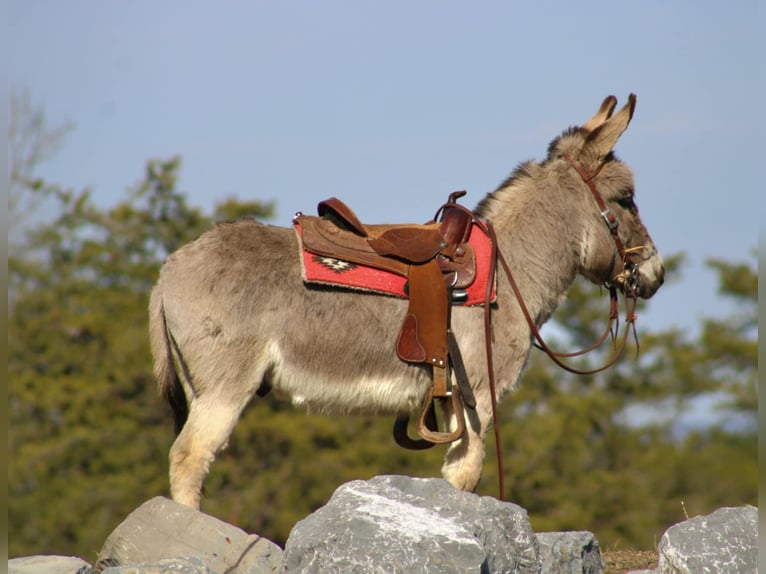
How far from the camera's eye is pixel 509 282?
6.83m

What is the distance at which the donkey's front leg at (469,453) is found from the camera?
21.3ft

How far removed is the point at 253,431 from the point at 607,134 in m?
15.3

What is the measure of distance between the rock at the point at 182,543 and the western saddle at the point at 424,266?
1.26m

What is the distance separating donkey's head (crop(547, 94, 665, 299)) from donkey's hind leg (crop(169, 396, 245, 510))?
8.93ft

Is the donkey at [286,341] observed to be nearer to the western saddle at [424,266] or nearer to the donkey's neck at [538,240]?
the donkey's neck at [538,240]

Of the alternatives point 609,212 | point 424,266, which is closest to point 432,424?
point 424,266

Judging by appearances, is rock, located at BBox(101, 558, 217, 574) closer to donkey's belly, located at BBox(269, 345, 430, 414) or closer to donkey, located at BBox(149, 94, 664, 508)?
donkey, located at BBox(149, 94, 664, 508)

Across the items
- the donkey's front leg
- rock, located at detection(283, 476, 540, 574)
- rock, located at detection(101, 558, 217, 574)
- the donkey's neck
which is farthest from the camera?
the donkey's neck

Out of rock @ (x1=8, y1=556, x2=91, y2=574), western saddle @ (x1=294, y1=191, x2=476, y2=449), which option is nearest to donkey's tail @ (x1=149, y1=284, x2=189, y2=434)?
western saddle @ (x1=294, y1=191, x2=476, y2=449)

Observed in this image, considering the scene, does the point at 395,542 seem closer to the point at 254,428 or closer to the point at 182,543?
the point at 182,543

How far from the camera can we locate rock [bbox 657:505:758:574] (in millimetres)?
5859

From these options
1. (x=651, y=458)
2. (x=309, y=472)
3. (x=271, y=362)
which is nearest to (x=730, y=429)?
(x=651, y=458)

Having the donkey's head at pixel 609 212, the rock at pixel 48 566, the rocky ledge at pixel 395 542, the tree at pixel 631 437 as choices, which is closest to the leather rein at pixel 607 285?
the donkey's head at pixel 609 212

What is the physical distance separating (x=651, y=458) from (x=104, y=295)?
40.4ft
